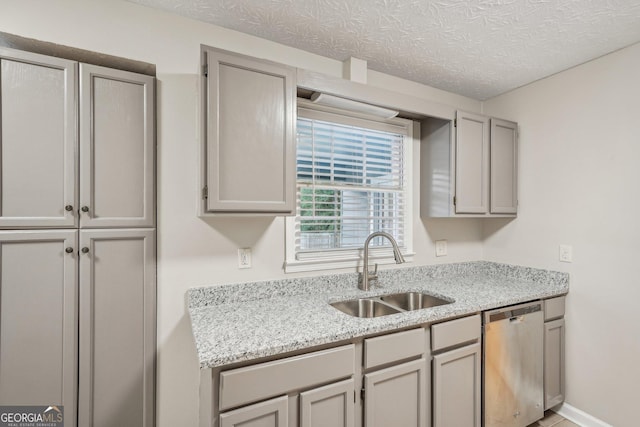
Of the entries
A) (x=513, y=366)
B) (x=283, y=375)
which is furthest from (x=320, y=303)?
(x=513, y=366)

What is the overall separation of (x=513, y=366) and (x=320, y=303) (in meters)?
1.26

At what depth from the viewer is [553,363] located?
2.11 meters

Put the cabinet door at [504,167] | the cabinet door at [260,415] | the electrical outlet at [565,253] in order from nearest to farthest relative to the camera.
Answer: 1. the cabinet door at [260,415]
2. the electrical outlet at [565,253]
3. the cabinet door at [504,167]

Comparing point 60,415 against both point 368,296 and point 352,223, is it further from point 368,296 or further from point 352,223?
point 352,223

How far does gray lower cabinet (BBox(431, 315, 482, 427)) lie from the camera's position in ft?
5.34

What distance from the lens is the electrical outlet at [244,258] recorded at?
1.84m

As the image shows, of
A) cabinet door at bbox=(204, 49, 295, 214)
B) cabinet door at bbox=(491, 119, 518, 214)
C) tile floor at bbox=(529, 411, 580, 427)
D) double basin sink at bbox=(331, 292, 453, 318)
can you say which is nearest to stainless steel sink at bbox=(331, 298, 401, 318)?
double basin sink at bbox=(331, 292, 453, 318)

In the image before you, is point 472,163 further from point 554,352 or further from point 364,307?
point 554,352

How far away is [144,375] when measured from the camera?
159 cm

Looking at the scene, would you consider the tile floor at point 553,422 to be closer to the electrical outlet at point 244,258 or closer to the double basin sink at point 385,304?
the double basin sink at point 385,304

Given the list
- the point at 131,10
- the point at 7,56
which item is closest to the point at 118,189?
the point at 7,56

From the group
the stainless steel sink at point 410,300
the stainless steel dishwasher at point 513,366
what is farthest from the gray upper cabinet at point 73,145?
the stainless steel dishwasher at point 513,366

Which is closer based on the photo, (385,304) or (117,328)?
(117,328)

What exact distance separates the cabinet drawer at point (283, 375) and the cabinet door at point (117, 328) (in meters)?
0.70
